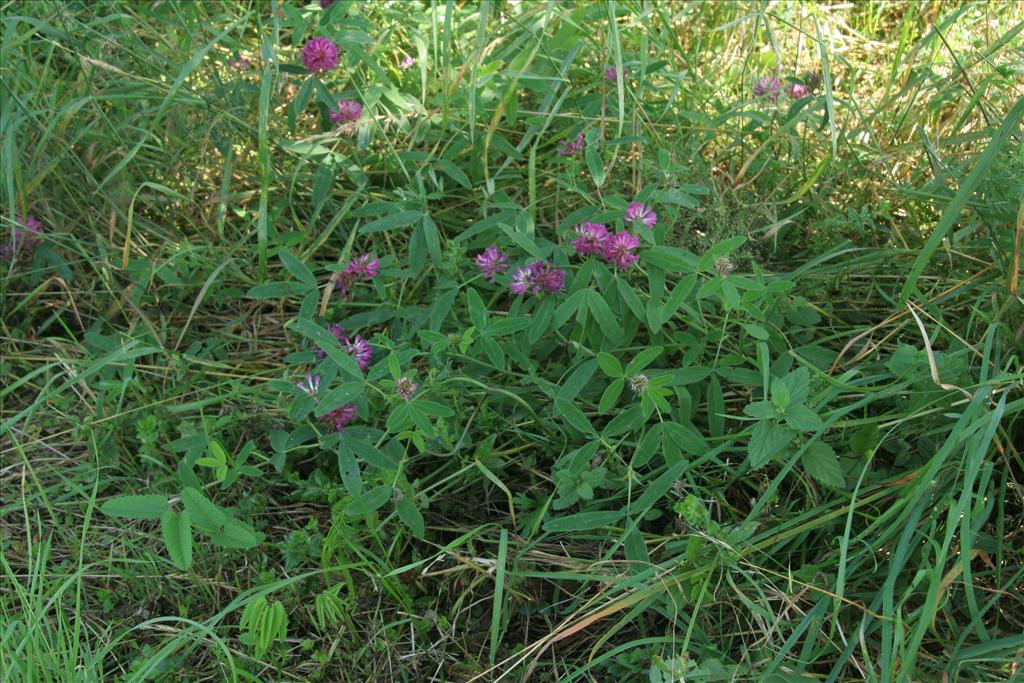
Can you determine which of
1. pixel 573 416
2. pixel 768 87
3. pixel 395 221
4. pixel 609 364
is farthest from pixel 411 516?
pixel 768 87

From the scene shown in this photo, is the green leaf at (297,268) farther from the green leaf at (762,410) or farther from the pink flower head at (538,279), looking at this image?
the green leaf at (762,410)

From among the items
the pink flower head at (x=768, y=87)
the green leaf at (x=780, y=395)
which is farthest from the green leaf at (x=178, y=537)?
the pink flower head at (x=768, y=87)

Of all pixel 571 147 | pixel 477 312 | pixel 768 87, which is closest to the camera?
pixel 477 312

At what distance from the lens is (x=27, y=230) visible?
226 centimetres

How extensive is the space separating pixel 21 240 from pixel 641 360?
1.52 meters

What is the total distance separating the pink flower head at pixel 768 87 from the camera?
233 cm

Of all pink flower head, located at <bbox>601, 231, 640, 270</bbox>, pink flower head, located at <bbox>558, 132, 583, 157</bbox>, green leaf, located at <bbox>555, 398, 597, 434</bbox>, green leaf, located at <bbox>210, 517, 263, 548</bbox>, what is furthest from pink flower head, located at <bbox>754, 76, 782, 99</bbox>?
green leaf, located at <bbox>210, 517, 263, 548</bbox>

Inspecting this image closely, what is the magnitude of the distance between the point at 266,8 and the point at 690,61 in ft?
3.99

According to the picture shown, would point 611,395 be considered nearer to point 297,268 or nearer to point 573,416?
point 573,416

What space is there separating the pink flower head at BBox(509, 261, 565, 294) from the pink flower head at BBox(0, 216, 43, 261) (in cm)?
120

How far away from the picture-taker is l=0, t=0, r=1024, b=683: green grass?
5.29 feet

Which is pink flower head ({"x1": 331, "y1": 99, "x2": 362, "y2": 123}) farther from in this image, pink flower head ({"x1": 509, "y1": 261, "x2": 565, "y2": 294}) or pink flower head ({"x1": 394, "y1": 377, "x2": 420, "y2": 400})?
pink flower head ({"x1": 394, "y1": 377, "x2": 420, "y2": 400})

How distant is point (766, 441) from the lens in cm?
160

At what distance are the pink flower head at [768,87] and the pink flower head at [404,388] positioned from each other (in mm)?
1205
